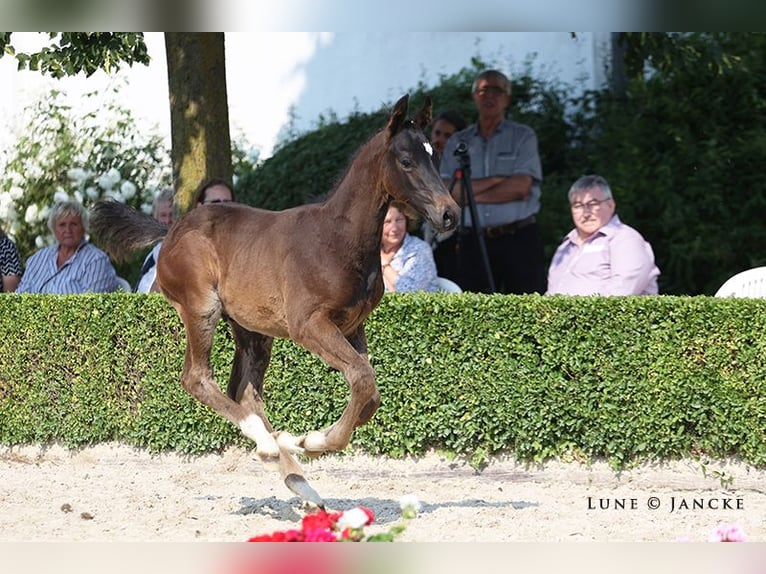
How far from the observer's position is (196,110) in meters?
9.41

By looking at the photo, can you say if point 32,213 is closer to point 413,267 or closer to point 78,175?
point 78,175

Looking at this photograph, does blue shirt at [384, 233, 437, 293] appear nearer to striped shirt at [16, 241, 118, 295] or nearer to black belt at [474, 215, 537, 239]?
black belt at [474, 215, 537, 239]

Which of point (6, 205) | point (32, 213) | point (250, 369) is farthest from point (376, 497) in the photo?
point (6, 205)

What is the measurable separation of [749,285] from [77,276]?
5.01 metres

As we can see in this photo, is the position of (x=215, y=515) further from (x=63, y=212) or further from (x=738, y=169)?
(x=738, y=169)

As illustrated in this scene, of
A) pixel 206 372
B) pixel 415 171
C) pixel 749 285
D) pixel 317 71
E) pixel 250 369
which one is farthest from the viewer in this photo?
pixel 317 71

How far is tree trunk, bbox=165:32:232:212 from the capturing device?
938cm

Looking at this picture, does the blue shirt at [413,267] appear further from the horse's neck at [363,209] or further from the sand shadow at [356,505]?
the horse's neck at [363,209]

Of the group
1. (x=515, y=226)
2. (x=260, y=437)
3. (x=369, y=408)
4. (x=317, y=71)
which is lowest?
(x=260, y=437)

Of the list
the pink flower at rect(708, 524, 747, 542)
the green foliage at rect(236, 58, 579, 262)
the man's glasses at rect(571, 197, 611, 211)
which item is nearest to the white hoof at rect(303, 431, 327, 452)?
the pink flower at rect(708, 524, 747, 542)

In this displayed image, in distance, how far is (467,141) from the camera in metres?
10.5

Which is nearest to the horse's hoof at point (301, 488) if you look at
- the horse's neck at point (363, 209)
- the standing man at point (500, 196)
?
the horse's neck at point (363, 209)

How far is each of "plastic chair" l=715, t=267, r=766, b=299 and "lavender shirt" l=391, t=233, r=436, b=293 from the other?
2.06m

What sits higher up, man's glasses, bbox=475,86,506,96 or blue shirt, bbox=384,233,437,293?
man's glasses, bbox=475,86,506,96
